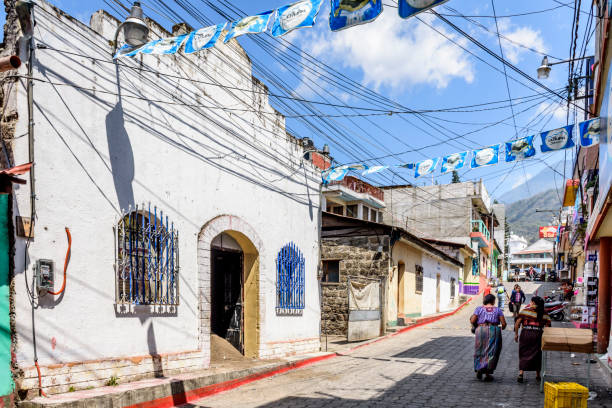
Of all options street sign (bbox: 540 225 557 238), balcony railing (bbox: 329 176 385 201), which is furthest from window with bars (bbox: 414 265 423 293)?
street sign (bbox: 540 225 557 238)

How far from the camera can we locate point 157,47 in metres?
6.83

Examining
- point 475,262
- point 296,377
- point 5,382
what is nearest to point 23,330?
point 5,382

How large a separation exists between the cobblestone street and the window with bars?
331 inches

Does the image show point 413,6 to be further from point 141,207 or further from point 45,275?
point 45,275

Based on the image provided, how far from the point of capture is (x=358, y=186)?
3212cm

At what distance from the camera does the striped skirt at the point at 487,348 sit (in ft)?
28.3

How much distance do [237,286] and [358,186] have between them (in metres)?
21.8

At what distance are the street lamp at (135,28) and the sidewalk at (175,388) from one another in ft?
15.2

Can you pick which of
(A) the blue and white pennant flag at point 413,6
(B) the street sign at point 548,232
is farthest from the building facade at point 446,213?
(A) the blue and white pennant flag at point 413,6

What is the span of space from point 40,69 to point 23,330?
3185 mm

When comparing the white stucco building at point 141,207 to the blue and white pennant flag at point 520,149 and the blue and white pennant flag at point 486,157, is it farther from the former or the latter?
the blue and white pennant flag at point 520,149

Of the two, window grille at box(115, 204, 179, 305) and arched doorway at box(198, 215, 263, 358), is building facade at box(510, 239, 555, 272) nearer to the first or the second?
arched doorway at box(198, 215, 263, 358)

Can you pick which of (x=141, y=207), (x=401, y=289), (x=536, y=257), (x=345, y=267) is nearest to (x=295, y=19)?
(x=141, y=207)

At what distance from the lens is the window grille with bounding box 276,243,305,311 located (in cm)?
1153
